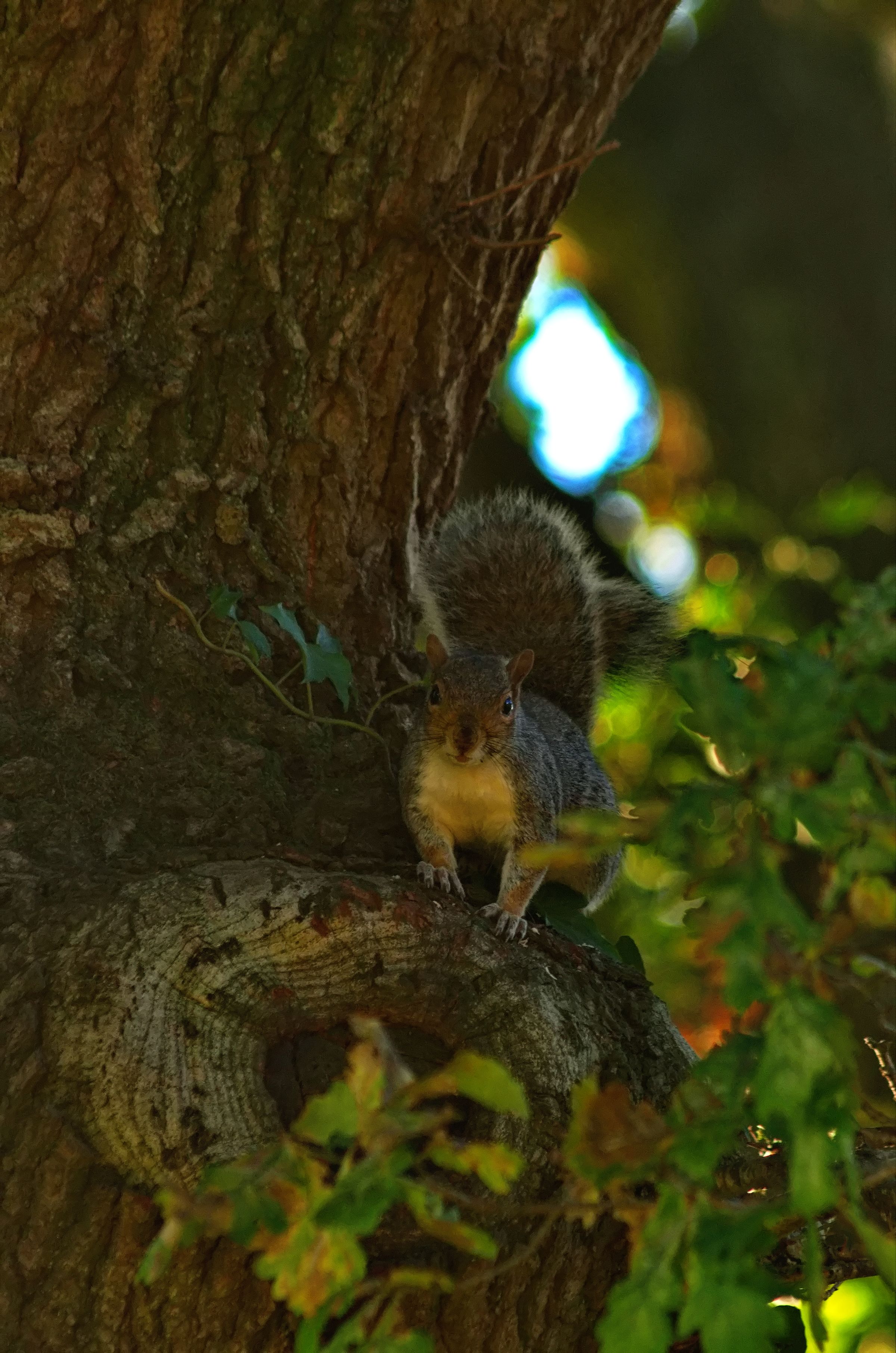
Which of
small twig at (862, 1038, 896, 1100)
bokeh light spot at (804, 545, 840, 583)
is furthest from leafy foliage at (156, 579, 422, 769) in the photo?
bokeh light spot at (804, 545, 840, 583)

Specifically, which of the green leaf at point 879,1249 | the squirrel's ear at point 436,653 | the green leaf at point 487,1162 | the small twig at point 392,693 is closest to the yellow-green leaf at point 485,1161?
the green leaf at point 487,1162

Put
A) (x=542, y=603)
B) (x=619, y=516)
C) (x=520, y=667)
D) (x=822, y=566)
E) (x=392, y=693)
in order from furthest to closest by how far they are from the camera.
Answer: (x=619, y=516) < (x=822, y=566) < (x=542, y=603) < (x=520, y=667) < (x=392, y=693)

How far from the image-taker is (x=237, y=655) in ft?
6.69

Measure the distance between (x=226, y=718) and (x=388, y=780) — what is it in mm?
286

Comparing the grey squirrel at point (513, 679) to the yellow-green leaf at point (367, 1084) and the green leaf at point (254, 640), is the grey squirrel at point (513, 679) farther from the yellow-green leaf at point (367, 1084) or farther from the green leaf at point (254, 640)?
the yellow-green leaf at point (367, 1084)

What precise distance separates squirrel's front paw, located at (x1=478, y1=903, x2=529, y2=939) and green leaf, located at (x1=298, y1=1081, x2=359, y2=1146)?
0.74m

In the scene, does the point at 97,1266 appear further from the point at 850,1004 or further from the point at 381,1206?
the point at 850,1004

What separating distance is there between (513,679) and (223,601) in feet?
1.88

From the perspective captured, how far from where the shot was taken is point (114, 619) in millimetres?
1991

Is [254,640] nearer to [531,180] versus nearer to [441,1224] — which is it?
[531,180]

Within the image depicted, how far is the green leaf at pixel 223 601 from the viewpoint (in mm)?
1993

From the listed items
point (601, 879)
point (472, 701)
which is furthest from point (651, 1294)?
point (601, 879)

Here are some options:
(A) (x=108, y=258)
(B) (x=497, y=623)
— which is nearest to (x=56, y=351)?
(A) (x=108, y=258)

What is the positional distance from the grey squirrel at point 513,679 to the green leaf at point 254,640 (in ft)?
0.93
